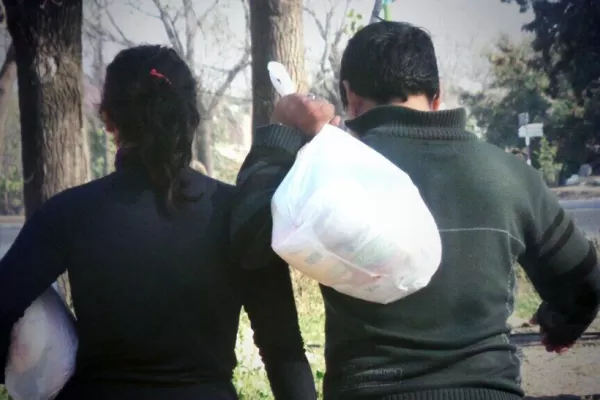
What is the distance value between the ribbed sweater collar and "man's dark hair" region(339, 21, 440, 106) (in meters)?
0.04

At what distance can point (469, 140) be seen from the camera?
1326mm

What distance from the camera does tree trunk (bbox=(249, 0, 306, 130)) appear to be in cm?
287

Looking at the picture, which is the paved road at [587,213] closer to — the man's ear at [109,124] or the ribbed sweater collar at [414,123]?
the ribbed sweater collar at [414,123]

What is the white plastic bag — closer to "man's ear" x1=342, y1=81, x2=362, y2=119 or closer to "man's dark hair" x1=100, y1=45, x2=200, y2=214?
"man's dark hair" x1=100, y1=45, x2=200, y2=214

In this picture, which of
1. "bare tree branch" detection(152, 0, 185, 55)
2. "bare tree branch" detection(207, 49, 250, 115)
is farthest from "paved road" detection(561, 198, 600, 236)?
"bare tree branch" detection(152, 0, 185, 55)

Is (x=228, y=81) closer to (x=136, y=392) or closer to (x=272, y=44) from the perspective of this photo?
(x=272, y=44)

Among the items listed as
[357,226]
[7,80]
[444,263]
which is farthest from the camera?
[7,80]

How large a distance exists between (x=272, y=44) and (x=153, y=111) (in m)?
1.65

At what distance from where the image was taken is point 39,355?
4.33ft

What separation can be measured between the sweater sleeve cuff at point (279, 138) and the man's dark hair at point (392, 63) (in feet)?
0.50

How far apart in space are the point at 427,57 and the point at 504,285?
0.44m

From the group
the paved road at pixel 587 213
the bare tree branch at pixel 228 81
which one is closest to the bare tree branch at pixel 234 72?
the bare tree branch at pixel 228 81

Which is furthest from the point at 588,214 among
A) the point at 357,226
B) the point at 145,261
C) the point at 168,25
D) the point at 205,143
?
the point at 145,261

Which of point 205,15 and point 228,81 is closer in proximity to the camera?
point 205,15
